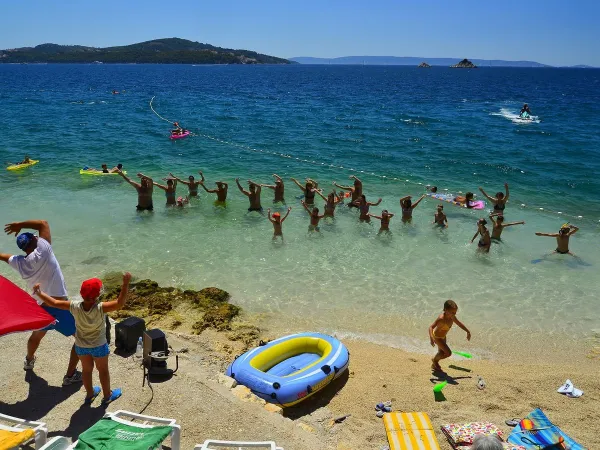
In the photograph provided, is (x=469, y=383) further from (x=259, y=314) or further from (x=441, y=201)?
(x=441, y=201)

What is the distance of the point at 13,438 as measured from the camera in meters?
4.94

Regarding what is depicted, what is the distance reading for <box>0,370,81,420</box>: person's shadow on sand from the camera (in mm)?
6012

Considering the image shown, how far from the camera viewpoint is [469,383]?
795 centimetres

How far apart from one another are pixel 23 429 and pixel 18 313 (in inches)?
50.5

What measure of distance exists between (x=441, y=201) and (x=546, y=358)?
10.1 meters

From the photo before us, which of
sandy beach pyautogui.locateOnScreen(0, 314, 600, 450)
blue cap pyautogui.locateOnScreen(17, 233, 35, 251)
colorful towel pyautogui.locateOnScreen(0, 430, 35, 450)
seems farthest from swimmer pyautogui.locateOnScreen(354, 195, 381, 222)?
colorful towel pyautogui.locateOnScreen(0, 430, 35, 450)

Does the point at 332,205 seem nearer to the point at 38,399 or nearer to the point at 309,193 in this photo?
the point at 309,193

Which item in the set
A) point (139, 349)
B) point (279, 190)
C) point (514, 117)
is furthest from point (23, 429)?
point (514, 117)

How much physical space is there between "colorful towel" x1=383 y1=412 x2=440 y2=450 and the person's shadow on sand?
422 centimetres

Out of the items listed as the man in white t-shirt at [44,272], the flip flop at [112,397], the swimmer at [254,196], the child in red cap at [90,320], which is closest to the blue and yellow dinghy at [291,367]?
the flip flop at [112,397]

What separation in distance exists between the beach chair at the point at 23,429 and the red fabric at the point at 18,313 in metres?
1.06

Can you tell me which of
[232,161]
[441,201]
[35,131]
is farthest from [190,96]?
[441,201]

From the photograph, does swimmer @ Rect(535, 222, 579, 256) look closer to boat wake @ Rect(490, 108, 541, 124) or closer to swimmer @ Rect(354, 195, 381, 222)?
swimmer @ Rect(354, 195, 381, 222)

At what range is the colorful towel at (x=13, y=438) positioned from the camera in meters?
4.83
